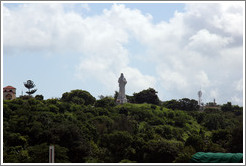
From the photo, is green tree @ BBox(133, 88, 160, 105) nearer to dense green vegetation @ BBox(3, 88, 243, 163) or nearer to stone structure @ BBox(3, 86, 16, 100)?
dense green vegetation @ BBox(3, 88, 243, 163)

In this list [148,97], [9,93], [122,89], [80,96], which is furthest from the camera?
[148,97]

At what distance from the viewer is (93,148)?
31219 millimetres

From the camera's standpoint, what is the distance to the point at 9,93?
60.0 meters

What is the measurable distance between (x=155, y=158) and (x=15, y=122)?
1311cm

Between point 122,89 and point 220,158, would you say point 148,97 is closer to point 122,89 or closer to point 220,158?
point 122,89

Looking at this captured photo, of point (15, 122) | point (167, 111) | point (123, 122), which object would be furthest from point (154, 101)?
point (15, 122)

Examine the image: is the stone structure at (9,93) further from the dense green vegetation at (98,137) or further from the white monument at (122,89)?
the white monument at (122,89)

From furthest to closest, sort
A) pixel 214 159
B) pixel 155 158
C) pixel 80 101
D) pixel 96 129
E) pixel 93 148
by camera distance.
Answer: pixel 80 101 < pixel 96 129 < pixel 93 148 < pixel 155 158 < pixel 214 159

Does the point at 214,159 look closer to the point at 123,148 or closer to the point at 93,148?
the point at 123,148

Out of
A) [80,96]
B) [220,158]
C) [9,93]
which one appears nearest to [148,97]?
[80,96]

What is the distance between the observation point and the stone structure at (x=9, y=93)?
59.3m

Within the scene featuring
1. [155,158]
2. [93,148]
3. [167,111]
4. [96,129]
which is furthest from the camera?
[167,111]

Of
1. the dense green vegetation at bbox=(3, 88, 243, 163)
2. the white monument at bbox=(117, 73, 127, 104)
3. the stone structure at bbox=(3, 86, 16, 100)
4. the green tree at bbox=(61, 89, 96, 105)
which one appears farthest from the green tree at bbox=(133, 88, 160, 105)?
the stone structure at bbox=(3, 86, 16, 100)

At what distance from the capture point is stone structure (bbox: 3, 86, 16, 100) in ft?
194
